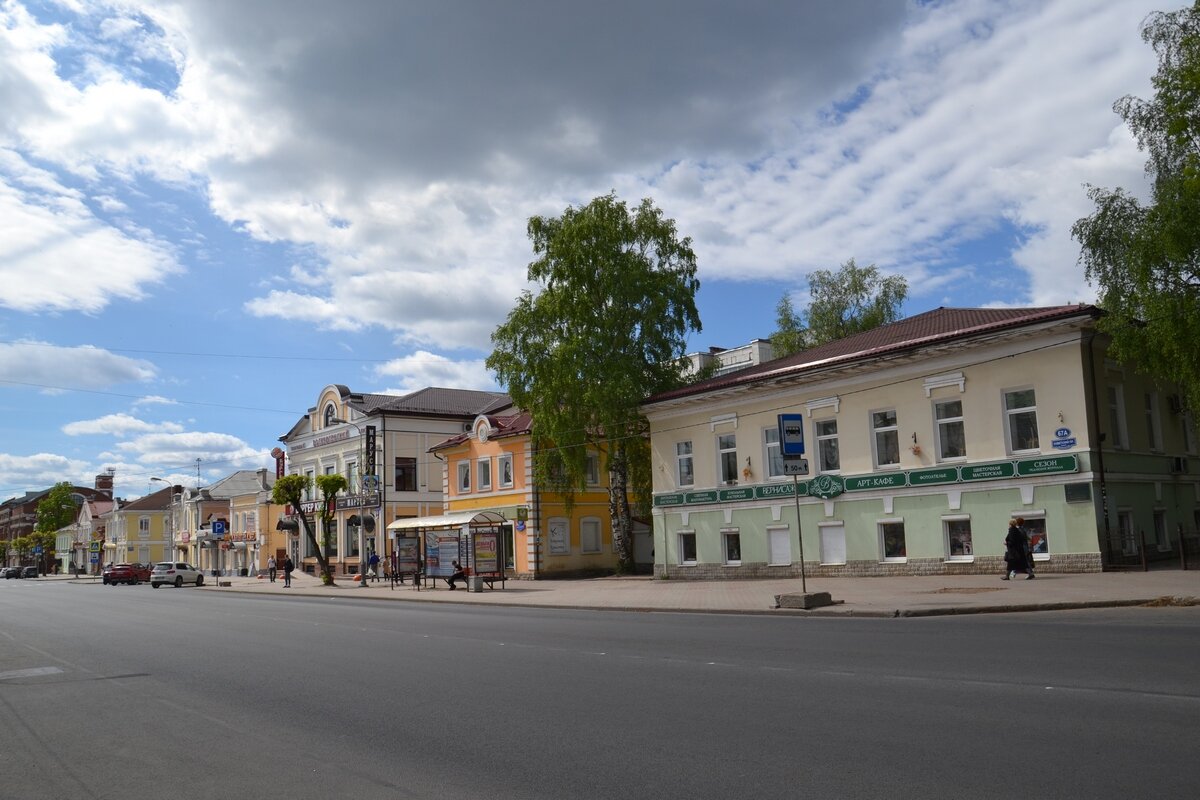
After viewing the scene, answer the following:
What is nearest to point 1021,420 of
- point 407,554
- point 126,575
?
point 407,554

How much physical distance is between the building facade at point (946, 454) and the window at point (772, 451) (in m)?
0.05

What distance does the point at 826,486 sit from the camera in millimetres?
30281

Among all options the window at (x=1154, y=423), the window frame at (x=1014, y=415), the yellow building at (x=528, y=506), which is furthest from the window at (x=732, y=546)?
the window at (x=1154, y=423)

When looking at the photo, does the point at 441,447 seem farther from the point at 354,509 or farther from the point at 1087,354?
the point at 1087,354

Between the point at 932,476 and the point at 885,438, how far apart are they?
2125mm

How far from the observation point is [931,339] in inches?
1064

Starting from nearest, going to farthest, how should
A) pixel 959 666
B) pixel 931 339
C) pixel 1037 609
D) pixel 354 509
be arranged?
1. pixel 959 666
2. pixel 1037 609
3. pixel 931 339
4. pixel 354 509

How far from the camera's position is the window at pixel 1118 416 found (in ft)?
85.9

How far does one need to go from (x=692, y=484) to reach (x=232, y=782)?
96.9 feet

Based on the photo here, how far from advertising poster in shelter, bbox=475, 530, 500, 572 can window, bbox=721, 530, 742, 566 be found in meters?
8.58

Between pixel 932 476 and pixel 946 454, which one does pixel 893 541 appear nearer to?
pixel 932 476

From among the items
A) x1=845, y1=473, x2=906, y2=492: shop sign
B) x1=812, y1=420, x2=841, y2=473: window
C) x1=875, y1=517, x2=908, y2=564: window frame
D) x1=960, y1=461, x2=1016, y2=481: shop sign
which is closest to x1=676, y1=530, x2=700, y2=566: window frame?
x1=812, y1=420, x2=841, y2=473: window

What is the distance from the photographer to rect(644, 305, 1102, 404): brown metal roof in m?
25.2

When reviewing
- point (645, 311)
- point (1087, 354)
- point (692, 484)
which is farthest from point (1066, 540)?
point (645, 311)
